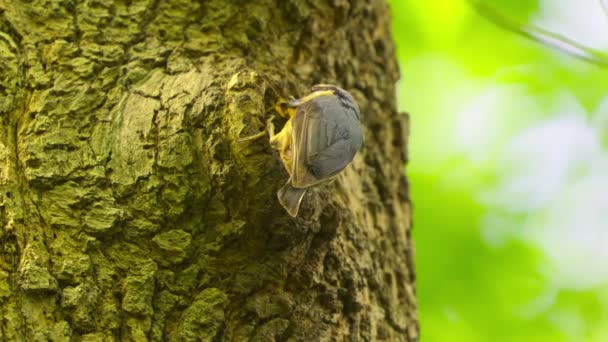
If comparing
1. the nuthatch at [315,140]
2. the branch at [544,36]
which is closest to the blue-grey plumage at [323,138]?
the nuthatch at [315,140]

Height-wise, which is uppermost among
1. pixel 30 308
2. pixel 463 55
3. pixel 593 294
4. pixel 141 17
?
pixel 463 55

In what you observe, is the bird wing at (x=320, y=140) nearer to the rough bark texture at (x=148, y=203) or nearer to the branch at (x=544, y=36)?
the rough bark texture at (x=148, y=203)

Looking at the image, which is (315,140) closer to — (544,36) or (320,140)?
(320,140)

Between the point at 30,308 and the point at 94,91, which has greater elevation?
the point at 94,91

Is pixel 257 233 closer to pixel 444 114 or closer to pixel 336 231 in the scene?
pixel 336 231

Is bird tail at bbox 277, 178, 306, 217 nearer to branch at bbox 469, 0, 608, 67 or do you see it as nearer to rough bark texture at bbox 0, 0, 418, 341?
rough bark texture at bbox 0, 0, 418, 341

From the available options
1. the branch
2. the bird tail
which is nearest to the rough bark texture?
the bird tail

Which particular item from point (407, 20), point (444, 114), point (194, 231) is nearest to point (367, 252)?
point (194, 231)

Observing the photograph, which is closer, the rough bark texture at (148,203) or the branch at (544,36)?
the rough bark texture at (148,203)
